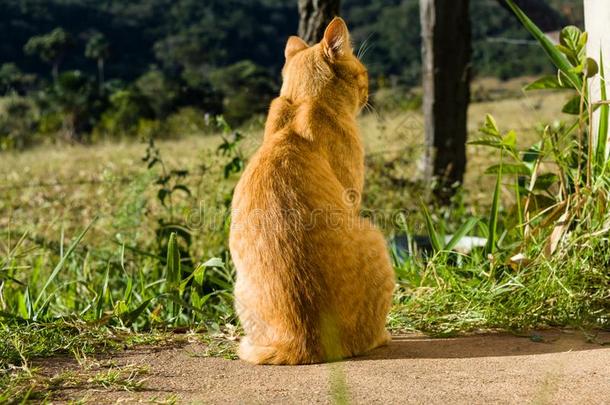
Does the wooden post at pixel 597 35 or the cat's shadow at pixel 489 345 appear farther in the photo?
the wooden post at pixel 597 35

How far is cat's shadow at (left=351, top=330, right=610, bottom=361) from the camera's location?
284 cm

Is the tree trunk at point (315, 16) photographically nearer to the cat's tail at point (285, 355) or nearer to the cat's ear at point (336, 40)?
the cat's ear at point (336, 40)

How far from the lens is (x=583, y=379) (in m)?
2.40

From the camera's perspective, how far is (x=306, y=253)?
2623 millimetres

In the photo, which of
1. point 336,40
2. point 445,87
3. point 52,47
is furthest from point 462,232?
point 52,47

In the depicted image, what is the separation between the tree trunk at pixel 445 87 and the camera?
6094 millimetres

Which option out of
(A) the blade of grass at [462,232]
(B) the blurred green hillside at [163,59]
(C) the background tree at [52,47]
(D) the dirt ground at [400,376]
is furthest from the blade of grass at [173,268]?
(C) the background tree at [52,47]

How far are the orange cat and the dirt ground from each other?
11 cm

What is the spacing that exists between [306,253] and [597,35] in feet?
7.19

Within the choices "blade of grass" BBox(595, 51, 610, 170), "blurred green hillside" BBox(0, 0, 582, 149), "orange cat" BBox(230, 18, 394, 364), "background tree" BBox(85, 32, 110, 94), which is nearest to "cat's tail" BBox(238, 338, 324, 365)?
"orange cat" BBox(230, 18, 394, 364)

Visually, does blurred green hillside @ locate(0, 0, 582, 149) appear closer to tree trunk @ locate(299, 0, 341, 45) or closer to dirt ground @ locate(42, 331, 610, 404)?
tree trunk @ locate(299, 0, 341, 45)

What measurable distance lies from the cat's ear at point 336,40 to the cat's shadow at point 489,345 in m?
1.36

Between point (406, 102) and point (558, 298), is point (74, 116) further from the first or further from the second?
point (558, 298)

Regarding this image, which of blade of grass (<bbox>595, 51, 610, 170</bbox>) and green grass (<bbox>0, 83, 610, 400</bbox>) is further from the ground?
blade of grass (<bbox>595, 51, 610, 170</bbox>)
